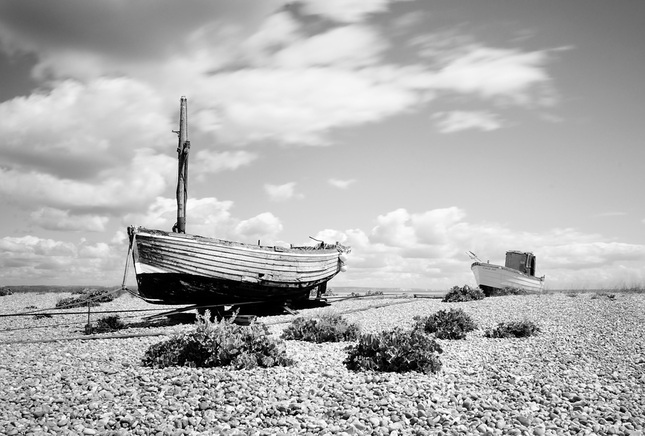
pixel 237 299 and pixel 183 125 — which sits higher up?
pixel 183 125

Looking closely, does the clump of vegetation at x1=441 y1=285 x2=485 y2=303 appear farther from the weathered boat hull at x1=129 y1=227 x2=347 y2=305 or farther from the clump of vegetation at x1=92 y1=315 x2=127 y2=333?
the clump of vegetation at x1=92 y1=315 x2=127 y2=333

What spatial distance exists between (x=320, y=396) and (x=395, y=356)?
2.48 meters

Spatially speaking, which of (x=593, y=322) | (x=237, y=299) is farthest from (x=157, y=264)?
(x=593, y=322)

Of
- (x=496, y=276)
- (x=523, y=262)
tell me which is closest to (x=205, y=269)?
(x=496, y=276)

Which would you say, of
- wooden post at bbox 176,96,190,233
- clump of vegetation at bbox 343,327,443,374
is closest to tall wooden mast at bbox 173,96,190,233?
wooden post at bbox 176,96,190,233

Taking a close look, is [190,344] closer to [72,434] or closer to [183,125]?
[72,434]

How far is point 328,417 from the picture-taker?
268 inches

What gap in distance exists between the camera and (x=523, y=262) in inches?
1740

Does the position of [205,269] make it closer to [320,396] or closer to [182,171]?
[182,171]

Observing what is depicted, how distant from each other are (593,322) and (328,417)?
15.7m

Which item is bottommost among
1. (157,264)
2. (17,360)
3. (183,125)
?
(17,360)

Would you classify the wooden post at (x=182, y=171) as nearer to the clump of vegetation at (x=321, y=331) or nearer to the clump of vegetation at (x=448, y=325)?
the clump of vegetation at (x=321, y=331)

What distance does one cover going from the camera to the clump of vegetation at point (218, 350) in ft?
31.3

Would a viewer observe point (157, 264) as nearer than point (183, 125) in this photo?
Yes
